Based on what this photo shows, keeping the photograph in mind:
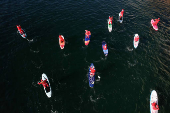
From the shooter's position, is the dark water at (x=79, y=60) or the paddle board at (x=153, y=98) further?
the dark water at (x=79, y=60)

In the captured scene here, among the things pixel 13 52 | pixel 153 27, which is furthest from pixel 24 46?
pixel 153 27

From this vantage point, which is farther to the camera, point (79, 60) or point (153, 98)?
point (79, 60)

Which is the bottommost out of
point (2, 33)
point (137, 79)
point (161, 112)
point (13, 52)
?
point (161, 112)

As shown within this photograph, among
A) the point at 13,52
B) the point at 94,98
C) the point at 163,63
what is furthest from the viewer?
the point at 13,52

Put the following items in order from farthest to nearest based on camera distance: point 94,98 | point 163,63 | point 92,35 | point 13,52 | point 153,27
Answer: point 153,27 → point 92,35 → point 13,52 → point 163,63 → point 94,98

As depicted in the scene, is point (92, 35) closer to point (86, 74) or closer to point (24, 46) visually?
point (86, 74)

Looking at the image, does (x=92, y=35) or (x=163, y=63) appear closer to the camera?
(x=163, y=63)

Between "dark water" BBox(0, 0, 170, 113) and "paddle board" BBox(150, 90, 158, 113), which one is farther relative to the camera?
"dark water" BBox(0, 0, 170, 113)

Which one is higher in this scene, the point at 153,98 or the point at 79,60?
the point at 79,60
